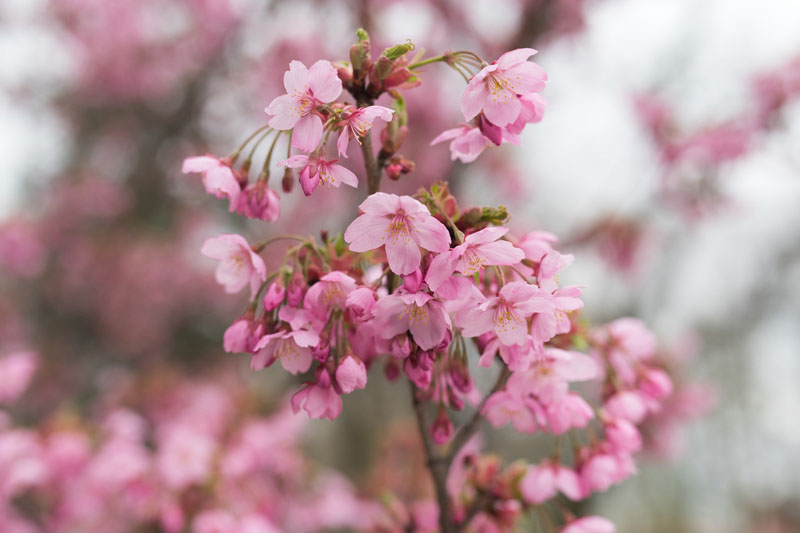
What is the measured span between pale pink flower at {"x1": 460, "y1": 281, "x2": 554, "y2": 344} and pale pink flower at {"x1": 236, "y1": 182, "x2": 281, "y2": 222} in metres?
0.38

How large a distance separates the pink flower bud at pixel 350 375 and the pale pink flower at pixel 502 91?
0.37m

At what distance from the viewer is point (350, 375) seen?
76cm

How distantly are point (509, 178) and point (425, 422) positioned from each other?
11.2 ft

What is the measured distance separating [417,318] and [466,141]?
0.98ft

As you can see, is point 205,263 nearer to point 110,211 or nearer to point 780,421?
point 110,211

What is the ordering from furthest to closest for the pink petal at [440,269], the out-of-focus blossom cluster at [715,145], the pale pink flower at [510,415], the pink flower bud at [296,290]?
1. the out-of-focus blossom cluster at [715,145]
2. the pale pink flower at [510,415]
3. the pink flower bud at [296,290]
4. the pink petal at [440,269]

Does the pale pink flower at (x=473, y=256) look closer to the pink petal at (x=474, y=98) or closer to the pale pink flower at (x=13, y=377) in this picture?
the pink petal at (x=474, y=98)

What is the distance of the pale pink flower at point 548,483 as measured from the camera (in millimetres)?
1008

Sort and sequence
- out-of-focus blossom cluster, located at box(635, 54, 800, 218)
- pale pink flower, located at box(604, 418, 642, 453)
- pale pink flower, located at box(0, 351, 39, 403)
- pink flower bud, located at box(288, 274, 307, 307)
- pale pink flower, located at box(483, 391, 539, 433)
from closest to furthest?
pink flower bud, located at box(288, 274, 307, 307)
pale pink flower, located at box(483, 391, 539, 433)
pale pink flower, located at box(604, 418, 642, 453)
pale pink flower, located at box(0, 351, 39, 403)
out-of-focus blossom cluster, located at box(635, 54, 800, 218)

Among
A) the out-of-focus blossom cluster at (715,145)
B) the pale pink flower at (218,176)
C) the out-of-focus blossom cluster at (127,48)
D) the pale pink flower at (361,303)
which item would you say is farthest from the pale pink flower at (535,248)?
the out-of-focus blossom cluster at (127,48)

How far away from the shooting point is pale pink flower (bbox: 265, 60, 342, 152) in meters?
0.76

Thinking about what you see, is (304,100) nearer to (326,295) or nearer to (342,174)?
(342,174)

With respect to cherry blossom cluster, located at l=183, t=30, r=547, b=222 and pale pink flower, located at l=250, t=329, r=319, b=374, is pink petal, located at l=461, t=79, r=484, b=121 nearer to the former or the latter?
cherry blossom cluster, located at l=183, t=30, r=547, b=222

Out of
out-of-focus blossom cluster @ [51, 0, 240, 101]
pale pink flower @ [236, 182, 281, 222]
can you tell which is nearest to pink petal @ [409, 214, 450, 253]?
pale pink flower @ [236, 182, 281, 222]
